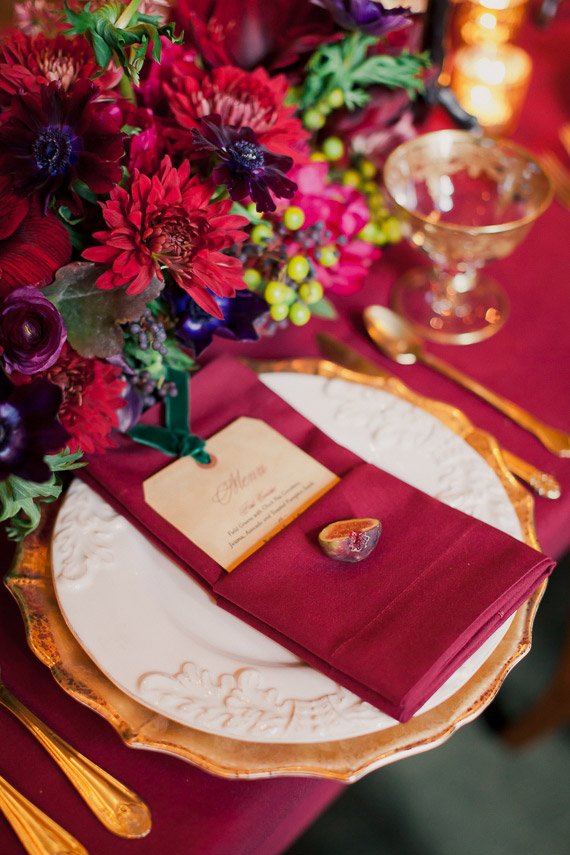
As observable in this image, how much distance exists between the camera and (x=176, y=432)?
24.9 inches

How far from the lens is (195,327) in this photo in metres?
0.60

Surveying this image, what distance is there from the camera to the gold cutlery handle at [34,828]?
0.46m

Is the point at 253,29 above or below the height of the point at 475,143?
above

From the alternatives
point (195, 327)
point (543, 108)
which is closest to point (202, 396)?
point (195, 327)

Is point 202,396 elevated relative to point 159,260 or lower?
lower

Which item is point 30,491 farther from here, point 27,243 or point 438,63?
point 438,63

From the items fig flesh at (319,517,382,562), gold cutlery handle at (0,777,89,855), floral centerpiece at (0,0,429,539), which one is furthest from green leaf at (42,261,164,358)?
gold cutlery handle at (0,777,89,855)

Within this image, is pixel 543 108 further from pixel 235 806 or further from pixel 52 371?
pixel 235 806

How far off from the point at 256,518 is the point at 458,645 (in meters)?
0.19

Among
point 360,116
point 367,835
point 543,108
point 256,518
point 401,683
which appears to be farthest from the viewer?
point 543,108

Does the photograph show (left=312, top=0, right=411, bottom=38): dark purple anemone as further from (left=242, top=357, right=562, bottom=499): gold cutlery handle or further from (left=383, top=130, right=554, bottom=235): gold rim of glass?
(left=242, top=357, right=562, bottom=499): gold cutlery handle

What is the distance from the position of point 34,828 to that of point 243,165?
500mm

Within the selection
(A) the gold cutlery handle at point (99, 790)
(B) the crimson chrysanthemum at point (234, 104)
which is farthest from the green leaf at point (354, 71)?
(A) the gold cutlery handle at point (99, 790)

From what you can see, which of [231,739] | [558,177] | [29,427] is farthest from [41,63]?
[558,177]
